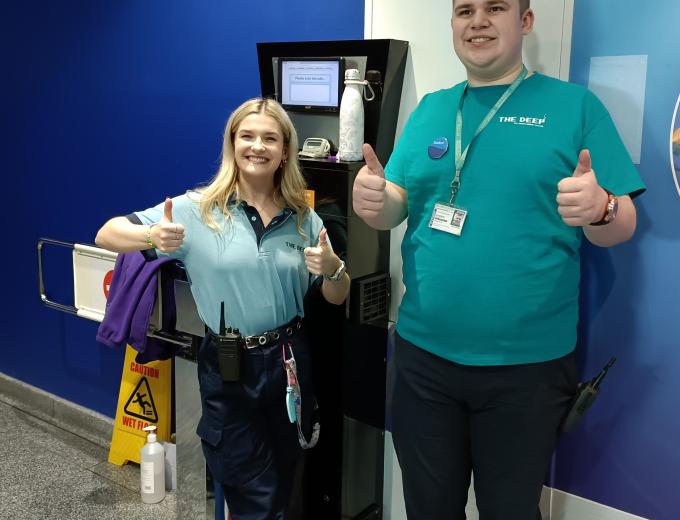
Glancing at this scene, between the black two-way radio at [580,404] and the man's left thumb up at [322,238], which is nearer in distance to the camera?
the black two-way radio at [580,404]

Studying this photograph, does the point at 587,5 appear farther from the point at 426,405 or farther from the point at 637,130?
the point at 426,405

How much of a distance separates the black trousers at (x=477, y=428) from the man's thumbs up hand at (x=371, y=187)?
0.34 m

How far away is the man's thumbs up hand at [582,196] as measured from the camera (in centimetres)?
138

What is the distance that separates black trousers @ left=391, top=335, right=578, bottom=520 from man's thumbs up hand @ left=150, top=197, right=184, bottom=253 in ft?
1.98

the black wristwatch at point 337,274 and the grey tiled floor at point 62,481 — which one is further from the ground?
the black wristwatch at point 337,274

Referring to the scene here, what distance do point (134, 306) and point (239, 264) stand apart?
0.85m

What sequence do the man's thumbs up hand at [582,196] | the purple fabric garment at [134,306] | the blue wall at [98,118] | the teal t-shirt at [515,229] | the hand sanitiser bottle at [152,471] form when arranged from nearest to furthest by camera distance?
the man's thumbs up hand at [582,196] < the teal t-shirt at [515,229] < the purple fabric garment at [134,306] < the blue wall at [98,118] < the hand sanitiser bottle at [152,471]

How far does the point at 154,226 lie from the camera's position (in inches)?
71.1

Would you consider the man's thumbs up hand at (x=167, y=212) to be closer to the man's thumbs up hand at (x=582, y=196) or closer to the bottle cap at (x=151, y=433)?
the man's thumbs up hand at (x=582, y=196)

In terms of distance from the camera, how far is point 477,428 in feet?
5.51

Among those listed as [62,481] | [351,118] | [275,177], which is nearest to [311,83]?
[351,118]

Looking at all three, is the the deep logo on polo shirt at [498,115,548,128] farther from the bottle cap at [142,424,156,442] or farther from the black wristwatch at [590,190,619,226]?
the bottle cap at [142,424,156,442]

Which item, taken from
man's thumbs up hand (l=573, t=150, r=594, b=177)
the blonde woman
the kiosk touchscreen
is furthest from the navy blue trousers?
man's thumbs up hand (l=573, t=150, r=594, b=177)

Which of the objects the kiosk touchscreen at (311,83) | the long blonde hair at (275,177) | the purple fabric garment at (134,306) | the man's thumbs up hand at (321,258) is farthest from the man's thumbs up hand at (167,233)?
the purple fabric garment at (134,306)
